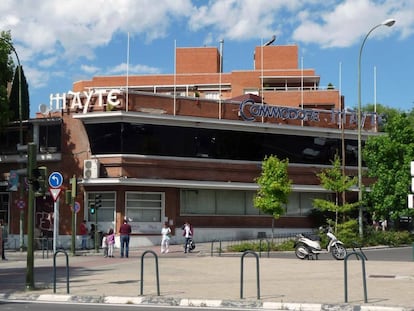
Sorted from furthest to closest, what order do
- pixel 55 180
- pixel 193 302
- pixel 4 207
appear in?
1. pixel 4 207
2. pixel 55 180
3. pixel 193 302

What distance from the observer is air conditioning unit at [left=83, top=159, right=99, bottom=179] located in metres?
36.6

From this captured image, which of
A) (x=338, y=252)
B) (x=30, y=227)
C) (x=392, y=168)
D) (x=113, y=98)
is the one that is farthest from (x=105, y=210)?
(x=30, y=227)

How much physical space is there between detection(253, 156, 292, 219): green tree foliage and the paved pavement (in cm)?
1147

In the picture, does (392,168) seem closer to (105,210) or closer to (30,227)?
(105,210)

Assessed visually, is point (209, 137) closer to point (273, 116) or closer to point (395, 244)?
point (273, 116)

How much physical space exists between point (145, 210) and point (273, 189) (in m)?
8.31

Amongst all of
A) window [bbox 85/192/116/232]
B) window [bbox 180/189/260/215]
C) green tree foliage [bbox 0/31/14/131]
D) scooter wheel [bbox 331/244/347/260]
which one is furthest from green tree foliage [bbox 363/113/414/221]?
green tree foliage [bbox 0/31/14/131]

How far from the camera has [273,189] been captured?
34656mm

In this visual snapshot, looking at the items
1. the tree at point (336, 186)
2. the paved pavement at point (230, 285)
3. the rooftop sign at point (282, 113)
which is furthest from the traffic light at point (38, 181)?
the rooftop sign at point (282, 113)

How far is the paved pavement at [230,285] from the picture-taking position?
13.2 m

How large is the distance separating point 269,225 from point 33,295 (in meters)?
27.2

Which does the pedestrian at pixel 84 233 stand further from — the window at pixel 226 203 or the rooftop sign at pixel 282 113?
the rooftop sign at pixel 282 113

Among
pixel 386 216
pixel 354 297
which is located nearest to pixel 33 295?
pixel 354 297

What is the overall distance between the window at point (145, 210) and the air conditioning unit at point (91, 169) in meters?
2.31
